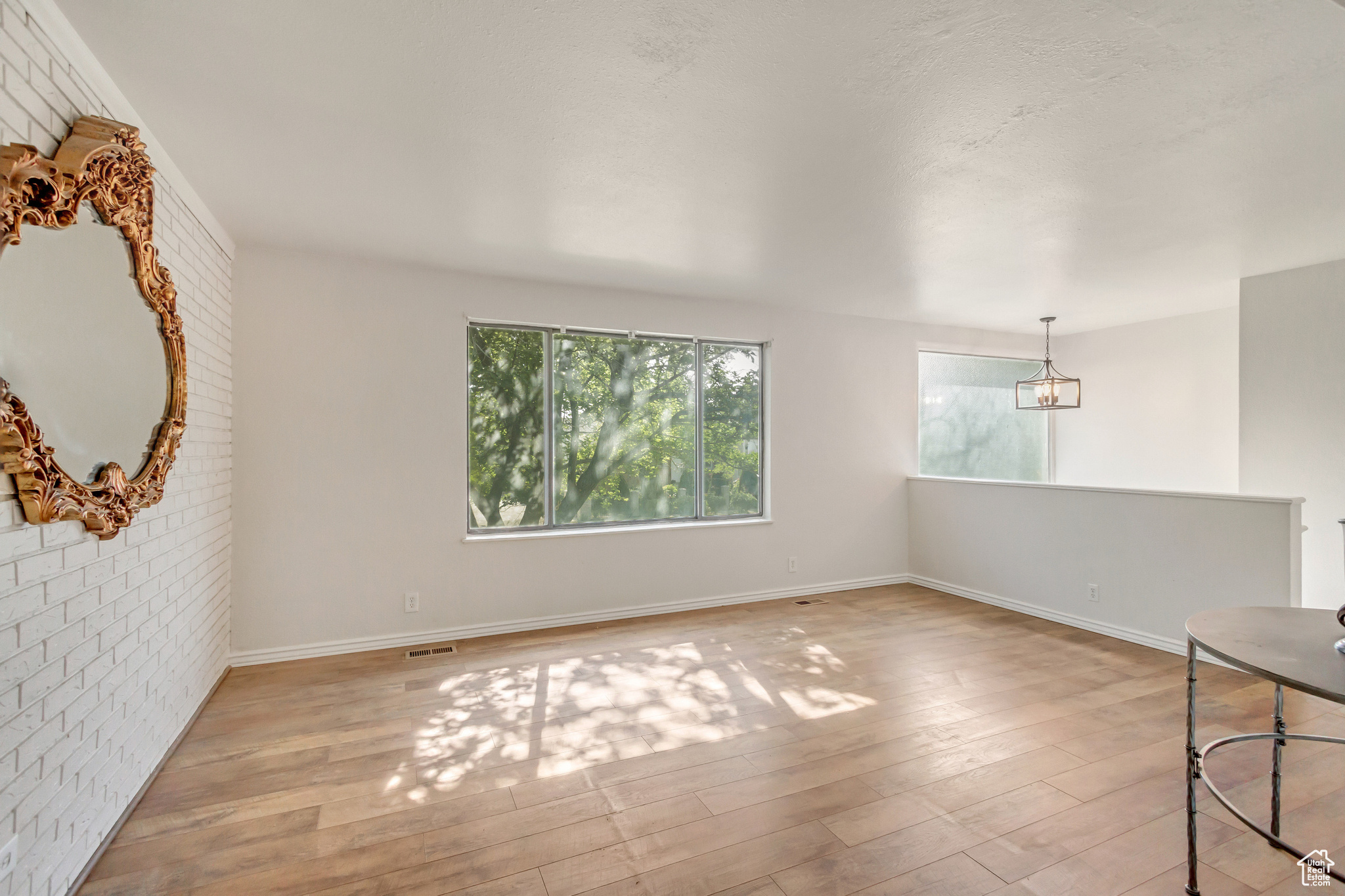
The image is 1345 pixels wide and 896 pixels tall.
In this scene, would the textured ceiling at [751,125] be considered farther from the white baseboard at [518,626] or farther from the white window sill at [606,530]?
the white baseboard at [518,626]

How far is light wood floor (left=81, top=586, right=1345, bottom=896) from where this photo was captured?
186 cm

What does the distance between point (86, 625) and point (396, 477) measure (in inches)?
86.6

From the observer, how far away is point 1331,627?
1679mm

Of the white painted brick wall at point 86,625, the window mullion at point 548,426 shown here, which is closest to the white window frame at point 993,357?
the window mullion at point 548,426

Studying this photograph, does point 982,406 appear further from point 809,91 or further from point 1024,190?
point 809,91

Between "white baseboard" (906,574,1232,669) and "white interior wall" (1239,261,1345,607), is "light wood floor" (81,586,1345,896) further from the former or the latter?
"white interior wall" (1239,261,1345,607)

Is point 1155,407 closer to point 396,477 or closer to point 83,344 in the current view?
point 396,477

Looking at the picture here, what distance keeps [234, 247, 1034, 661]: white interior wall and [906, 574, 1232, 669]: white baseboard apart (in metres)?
1.48

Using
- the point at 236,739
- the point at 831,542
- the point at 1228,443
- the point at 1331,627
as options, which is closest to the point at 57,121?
the point at 236,739

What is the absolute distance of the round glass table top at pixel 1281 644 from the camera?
1304 millimetres

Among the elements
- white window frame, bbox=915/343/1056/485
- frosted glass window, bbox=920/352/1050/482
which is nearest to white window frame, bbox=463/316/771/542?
white window frame, bbox=915/343/1056/485

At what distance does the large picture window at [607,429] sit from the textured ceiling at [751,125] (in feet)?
2.79

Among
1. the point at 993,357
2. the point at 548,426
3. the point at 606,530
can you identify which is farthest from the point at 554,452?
the point at 993,357

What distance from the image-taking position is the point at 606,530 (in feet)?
15.1
